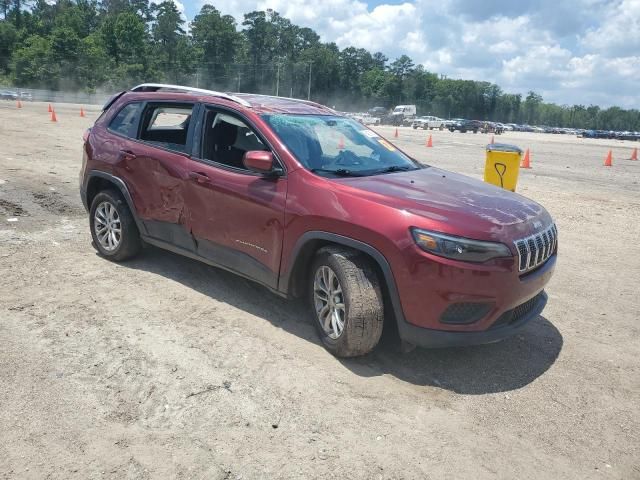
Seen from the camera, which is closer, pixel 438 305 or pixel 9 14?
pixel 438 305

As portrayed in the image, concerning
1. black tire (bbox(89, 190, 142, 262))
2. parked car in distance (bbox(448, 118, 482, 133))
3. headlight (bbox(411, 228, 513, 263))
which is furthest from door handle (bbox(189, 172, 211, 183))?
parked car in distance (bbox(448, 118, 482, 133))

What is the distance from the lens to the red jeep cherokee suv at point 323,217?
3.53m

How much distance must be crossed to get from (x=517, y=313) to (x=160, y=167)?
3342 millimetres

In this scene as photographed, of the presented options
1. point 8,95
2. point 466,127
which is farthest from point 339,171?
point 8,95

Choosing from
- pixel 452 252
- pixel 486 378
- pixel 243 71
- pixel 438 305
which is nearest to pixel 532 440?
pixel 486 378

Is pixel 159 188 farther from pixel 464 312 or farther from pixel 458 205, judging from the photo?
pixel 464 312

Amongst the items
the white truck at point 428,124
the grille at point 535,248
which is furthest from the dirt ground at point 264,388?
the white truck at point 428,124

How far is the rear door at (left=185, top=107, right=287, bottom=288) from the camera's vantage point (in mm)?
4262

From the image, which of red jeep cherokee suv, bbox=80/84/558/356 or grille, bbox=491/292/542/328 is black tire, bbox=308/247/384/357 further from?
grille, bbox=491/292/542/328

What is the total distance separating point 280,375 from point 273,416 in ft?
1.58

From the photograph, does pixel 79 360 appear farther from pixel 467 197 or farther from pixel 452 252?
pixel 467 197

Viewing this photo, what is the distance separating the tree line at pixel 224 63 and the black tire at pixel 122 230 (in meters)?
82.2

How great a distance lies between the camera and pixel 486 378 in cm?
385

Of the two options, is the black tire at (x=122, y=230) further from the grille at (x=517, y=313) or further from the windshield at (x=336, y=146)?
the grille at (x=517, y=313)
